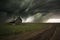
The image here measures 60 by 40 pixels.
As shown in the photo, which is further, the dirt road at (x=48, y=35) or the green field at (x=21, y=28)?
the green field at (x=21, y=28)

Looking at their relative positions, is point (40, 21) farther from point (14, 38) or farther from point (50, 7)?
point (14, 38)

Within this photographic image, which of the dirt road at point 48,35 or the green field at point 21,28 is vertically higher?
the green field at point 21,28

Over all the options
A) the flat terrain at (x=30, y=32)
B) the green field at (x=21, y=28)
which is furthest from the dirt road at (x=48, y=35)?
the green field at (x=21, y=28)

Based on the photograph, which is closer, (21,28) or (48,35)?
(48,35)

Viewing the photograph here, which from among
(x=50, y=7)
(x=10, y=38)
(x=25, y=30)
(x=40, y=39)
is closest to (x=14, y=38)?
(x=10, y=38)

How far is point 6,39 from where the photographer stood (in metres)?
3.22

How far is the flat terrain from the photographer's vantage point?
322 cm

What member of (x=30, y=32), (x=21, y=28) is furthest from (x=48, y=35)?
(x=21, y=28)

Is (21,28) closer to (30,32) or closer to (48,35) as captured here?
(30,32)

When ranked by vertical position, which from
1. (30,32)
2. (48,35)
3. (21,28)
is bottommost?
(48,35)

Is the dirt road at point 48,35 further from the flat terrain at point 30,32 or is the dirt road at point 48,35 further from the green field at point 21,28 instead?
the green field at point 21,28

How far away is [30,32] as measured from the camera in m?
3.31

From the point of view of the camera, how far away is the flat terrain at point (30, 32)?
10.6 ft

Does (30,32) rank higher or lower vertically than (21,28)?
lower
